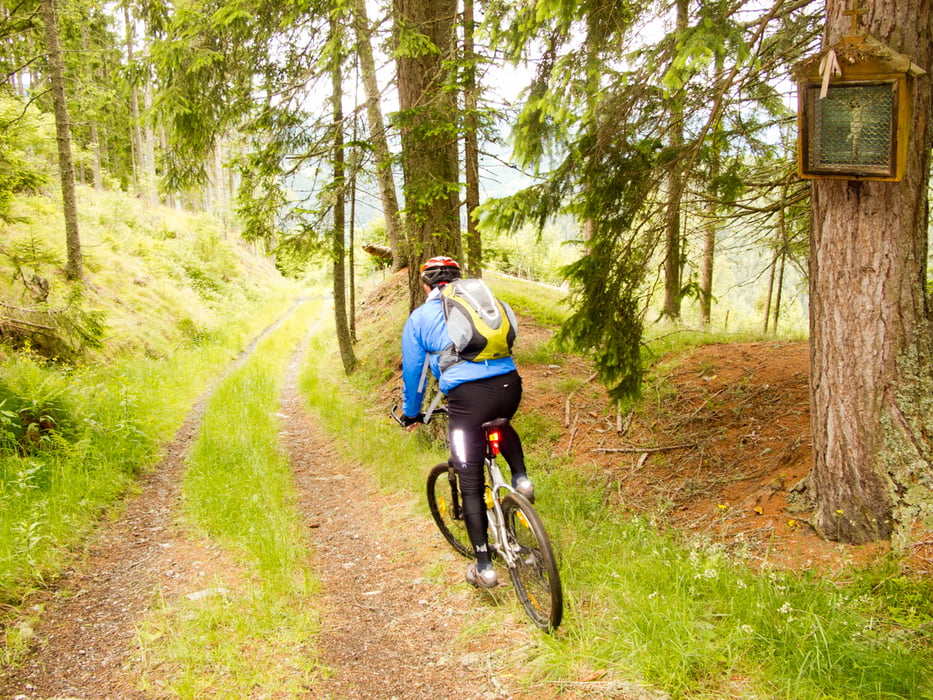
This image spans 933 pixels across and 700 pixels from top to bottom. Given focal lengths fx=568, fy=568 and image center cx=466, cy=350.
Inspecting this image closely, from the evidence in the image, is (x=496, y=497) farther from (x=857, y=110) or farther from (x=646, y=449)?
(x=857, y=110)

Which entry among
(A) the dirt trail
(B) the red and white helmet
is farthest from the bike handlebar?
(A) the dirt trail

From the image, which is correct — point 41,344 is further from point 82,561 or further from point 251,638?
point 251,638

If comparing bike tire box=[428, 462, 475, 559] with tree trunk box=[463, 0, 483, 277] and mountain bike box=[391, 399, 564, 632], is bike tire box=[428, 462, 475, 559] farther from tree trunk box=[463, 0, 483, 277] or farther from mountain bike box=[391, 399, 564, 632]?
tree trunk box=[463, 0, 483, 277]

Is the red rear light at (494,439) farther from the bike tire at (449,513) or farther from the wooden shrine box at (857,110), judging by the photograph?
the wooden shrine box at (857,110)

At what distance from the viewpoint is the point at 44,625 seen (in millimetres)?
4109

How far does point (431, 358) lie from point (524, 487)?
1159 mm

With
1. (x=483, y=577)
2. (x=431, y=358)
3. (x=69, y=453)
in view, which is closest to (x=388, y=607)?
(x=483, y=577)

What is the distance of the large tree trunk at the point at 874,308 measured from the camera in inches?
146

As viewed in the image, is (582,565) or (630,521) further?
(630,521)

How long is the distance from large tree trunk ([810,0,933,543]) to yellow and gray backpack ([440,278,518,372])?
7.52 ft

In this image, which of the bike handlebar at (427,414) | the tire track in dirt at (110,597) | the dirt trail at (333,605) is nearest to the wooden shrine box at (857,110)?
the bike handlebar at (427,414)

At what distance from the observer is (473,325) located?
3859 mm

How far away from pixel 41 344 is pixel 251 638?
27.3 feet

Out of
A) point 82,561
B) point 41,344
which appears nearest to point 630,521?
point 82,561
